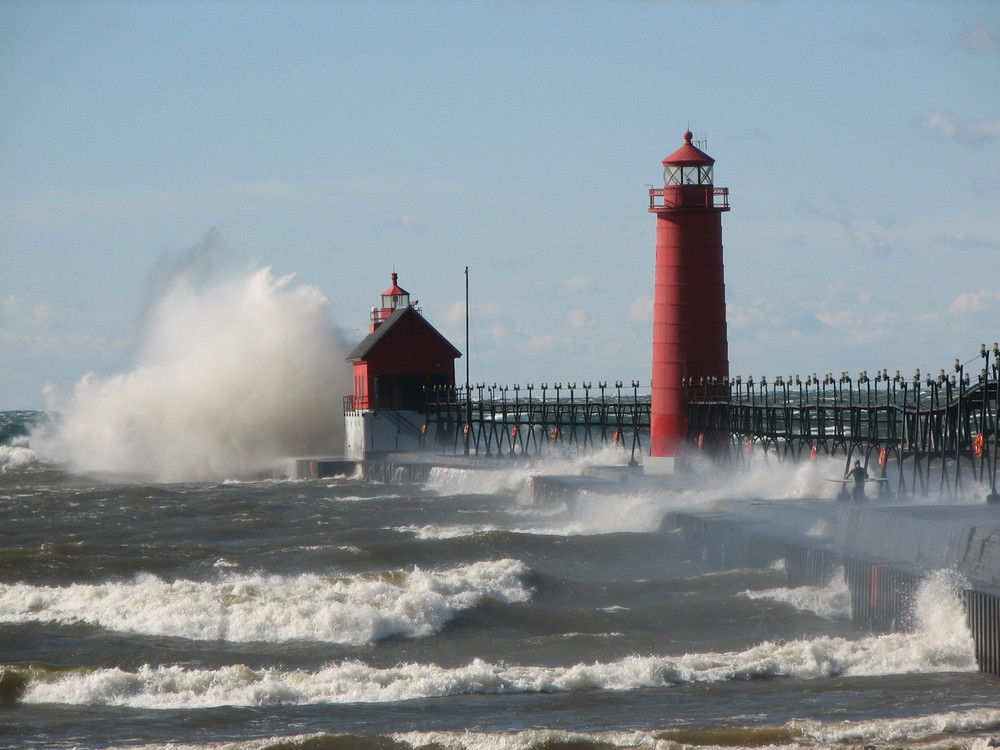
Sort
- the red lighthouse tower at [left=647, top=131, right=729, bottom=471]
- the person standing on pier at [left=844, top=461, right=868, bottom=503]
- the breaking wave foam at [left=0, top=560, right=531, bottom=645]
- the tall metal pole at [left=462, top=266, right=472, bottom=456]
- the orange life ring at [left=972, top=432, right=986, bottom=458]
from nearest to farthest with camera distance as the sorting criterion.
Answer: the breaking wave foam at [left=0, top=560, right=531, bottom=645] → the orange life ring at [left=972, top=432, right=986, bottom=458] → the person standing on pier at [left=844, top=461, right=868, bottom=503] → the red lighthouse tower at [left=647, top=131, right=729, bottom=471] → the tall metal pole at [left=462, top=266, right=472, bottom=456]

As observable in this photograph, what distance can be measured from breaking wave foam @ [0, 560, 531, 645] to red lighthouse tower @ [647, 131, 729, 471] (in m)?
9.51

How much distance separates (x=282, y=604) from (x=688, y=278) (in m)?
14.0

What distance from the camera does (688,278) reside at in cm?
2942

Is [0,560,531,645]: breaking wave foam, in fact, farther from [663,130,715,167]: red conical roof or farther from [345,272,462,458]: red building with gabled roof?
[345,272,462,458]: red building with gabled roof

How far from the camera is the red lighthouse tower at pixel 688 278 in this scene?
96.6 feet

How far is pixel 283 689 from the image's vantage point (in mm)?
14273

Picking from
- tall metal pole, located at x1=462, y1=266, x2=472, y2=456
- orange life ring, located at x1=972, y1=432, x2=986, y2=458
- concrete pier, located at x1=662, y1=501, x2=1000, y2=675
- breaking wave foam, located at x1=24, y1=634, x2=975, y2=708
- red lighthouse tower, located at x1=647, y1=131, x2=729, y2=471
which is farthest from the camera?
tall metal pole, located at x1=462, y1=266, x2=472, y2=456

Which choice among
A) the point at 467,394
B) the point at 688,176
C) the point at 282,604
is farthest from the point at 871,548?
the point at 467,394

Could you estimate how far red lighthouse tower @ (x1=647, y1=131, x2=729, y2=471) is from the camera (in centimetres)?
2944

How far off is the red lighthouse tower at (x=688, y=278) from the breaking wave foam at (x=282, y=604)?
374 inches

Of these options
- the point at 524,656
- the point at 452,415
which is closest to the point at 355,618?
the point at 524,656

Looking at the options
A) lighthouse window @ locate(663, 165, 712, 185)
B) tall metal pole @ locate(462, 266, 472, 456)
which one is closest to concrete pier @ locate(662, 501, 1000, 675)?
lighthouse window @ locate(663, 165, 712, 185)

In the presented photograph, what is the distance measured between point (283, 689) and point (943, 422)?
13719 mm

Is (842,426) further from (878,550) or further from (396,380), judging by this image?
(396,380)
